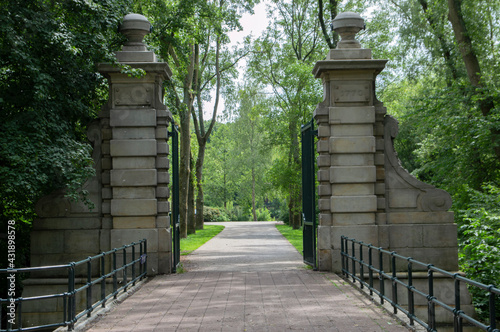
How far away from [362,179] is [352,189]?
33cm

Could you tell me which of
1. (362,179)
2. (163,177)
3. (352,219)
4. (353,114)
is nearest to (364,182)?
(362,179)

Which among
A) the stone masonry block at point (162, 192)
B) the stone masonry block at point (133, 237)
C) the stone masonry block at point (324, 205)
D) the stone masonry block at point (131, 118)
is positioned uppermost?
the stone masonry block at point (131, 118)

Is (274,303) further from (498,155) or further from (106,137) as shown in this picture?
(498,155)

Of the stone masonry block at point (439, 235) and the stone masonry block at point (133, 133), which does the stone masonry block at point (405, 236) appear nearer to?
the stone masonry block at point (439, 235)

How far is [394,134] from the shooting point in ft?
40.9

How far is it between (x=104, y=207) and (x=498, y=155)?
1460 cm

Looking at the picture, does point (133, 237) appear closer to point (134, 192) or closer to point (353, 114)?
point (134, 192)

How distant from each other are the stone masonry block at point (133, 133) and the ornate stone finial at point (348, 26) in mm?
4969

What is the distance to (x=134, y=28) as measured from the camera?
1238 cm

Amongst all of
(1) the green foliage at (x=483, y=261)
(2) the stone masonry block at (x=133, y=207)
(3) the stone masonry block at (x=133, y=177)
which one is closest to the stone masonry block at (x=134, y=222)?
(2) the stone masonry block at (x=133, y=207)

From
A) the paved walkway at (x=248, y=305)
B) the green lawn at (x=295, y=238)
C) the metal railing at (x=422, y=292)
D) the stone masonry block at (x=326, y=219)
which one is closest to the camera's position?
the metal railing at (x=422, y=292)

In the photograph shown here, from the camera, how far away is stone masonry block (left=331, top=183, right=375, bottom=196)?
40.2ft

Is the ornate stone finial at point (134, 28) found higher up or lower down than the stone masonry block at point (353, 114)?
higher up

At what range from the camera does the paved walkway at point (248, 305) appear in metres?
7.26
